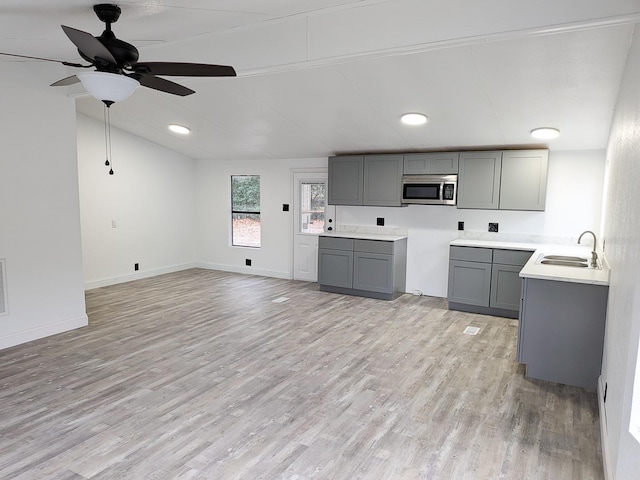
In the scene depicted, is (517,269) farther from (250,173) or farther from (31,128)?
(31,128)

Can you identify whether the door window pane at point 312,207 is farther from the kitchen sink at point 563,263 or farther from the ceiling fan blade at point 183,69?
the ceiling fan blade at point 183,69

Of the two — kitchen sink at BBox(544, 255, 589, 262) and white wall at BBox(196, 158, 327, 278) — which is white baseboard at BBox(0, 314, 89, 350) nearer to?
white wall at BBox(196, 158, 327, 278)

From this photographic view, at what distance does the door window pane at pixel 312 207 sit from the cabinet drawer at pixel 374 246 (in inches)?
41.6

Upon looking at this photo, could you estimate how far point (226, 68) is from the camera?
2.48m

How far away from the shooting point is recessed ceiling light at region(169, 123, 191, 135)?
5.92 metres

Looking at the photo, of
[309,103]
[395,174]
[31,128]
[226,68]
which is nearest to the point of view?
[226,68]

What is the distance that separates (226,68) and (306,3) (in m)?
0.74

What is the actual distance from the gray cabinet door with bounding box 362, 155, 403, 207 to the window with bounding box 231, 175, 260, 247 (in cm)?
219

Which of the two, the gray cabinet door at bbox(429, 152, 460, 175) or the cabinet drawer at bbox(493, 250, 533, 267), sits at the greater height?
the gray cabinet door at bbox(429, 152, 460, 175)

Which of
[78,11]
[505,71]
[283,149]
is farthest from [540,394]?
[283,149]

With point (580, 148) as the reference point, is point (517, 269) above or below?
below

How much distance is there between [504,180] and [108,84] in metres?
4.33

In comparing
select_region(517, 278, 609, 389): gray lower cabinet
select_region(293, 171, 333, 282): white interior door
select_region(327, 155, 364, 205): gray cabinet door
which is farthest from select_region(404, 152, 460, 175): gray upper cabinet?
select_region(517, 278, 609, 389): gray lower cabinet

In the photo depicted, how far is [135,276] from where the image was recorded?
6938 millimetres
